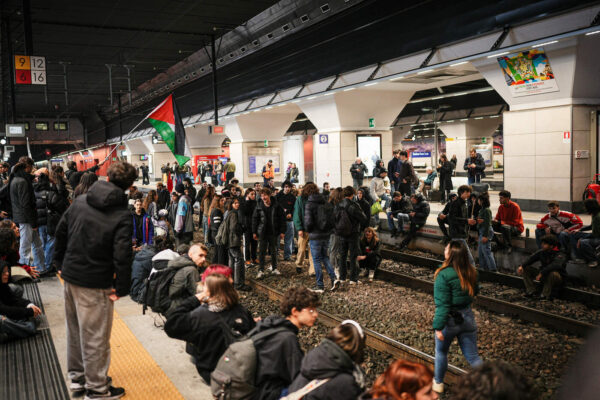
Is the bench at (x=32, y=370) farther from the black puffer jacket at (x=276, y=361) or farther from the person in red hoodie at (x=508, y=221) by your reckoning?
the person in red hoodie at (x=508, y=221)

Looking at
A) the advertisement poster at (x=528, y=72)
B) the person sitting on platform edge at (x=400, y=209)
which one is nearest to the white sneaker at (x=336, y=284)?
the person sitting on platform edge at (x=400, y=209)

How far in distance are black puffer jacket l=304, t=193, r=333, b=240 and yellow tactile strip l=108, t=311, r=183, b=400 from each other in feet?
13.7

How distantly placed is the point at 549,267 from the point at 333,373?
7.26 m

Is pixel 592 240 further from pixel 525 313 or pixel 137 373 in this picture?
pixel 137 373

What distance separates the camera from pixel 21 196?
8148 mm

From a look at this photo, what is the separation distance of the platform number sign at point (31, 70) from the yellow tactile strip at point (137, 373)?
1282 centimetres

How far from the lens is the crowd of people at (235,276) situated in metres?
3.01

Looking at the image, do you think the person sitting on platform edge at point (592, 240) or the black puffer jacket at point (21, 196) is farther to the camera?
the person sitting on platform edge at point (592, 240)

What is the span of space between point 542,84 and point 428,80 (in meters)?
5.15

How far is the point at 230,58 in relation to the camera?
2598 centimetres

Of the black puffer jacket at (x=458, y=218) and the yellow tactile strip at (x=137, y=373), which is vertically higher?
the black puffer jacket at (x=458, y=218)

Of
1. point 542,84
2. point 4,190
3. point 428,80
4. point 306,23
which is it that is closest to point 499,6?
point 542,84

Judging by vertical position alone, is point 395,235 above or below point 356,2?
below

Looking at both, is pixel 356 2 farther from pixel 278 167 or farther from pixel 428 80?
pixel 278 167
